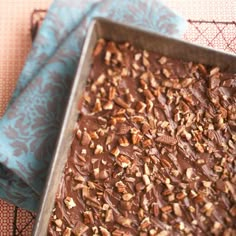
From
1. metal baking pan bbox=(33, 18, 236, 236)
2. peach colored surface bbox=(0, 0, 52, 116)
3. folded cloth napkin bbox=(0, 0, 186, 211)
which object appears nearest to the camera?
metal baking pan bbox=(33, 18, 236, 236)

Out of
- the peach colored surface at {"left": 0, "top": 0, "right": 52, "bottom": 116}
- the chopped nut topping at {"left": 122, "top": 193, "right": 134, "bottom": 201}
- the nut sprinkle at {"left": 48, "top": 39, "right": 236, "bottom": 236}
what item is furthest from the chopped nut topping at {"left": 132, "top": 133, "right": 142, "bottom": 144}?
the peach colored surface at {"left": 0, "top": 0, "right": 52, "bottom": 116}

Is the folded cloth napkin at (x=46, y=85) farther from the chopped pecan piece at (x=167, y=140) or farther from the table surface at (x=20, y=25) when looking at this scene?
the chopped pecan piece at (x=167, y=140)

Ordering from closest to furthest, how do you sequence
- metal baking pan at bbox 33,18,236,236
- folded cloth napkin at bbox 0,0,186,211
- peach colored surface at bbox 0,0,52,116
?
metal baking pan at bbox 33,18,236,236
folded cloth napkin at bbox 0,0,186,211
peach colored surface at bbox 0,0,52,116

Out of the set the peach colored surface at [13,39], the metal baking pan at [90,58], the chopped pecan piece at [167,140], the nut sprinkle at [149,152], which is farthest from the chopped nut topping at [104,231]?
the peach colored surface at [13,39]

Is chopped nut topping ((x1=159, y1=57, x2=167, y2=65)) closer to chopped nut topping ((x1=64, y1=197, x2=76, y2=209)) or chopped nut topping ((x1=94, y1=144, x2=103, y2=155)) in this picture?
chopped nut topping ((x1=94, y1=144, x2=103, y2=155))

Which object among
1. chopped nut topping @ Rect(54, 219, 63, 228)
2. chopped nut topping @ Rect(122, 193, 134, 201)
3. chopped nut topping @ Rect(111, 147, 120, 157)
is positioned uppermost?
chopped nut topping @ Rect(111, 147, 120, 157)

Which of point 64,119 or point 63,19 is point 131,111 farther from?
point 63,19

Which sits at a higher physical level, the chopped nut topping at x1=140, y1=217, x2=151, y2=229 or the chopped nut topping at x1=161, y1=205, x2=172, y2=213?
the chopped nut topping at x1=161, y1=205, x2=172, y2=213
